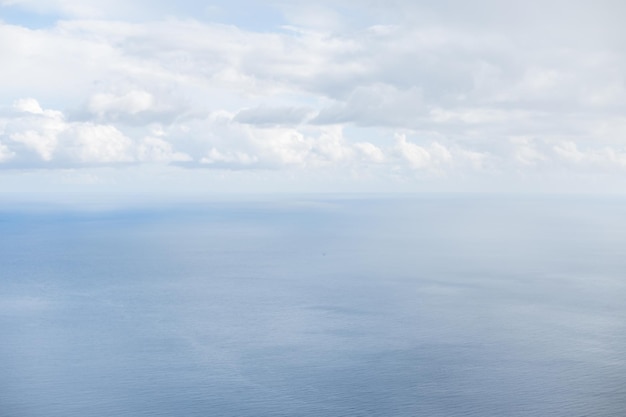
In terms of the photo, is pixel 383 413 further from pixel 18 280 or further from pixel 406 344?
pixel 18 280

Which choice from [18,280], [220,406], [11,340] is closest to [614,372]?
[220,406]

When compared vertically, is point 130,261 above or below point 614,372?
above

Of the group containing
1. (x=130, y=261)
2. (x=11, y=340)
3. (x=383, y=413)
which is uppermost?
(x=130, y=261)

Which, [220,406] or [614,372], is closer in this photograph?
[220,406]

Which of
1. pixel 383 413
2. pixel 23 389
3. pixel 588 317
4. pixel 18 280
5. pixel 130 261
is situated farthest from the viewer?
pixel 130 261

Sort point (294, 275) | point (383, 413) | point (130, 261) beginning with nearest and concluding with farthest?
point (383, 413), point (294, 275), point (130, 261)

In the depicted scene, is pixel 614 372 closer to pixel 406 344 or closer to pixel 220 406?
pixel 406 344
